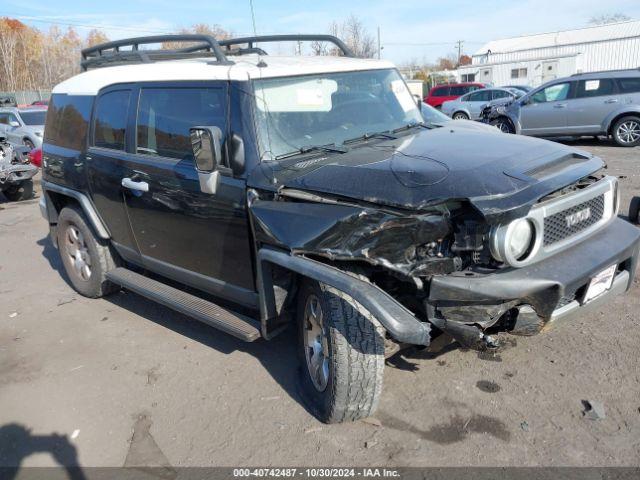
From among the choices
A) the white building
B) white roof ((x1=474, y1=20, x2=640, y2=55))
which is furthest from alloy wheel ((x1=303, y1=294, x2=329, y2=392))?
white roof ((x1=474, y1=20, x2=640, y2=55))

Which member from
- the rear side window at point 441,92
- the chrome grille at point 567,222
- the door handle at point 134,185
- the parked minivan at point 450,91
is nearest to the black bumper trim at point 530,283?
the chrome grille at point 567,222

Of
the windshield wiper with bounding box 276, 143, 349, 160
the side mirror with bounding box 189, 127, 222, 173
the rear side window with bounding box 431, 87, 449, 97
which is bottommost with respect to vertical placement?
the rear side window with bounding box 431, 87, 449, 97

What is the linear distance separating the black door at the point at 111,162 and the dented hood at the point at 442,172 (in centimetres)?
169

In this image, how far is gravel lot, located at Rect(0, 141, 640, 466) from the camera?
299 cm

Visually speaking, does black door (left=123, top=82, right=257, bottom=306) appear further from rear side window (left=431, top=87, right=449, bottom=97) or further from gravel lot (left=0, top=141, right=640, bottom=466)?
rear side window (left=431, top=87, right=449, bottom=97)

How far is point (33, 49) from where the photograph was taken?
6894 centimetres

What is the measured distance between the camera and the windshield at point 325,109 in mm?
3475

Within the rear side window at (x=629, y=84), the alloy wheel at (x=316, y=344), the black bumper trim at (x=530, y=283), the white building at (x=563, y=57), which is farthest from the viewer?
the white building at (x=563, y=57)

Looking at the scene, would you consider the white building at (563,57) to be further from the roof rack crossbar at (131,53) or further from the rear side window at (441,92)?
the roof rack crossbar at (131,53)

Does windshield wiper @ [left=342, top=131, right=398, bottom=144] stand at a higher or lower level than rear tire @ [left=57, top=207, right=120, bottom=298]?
higher

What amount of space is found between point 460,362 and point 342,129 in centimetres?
181

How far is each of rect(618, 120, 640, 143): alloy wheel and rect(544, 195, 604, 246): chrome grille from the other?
1150 centimetres

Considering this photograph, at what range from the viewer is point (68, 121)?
17.1ft

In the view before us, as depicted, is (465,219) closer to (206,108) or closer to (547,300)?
(547,300)
